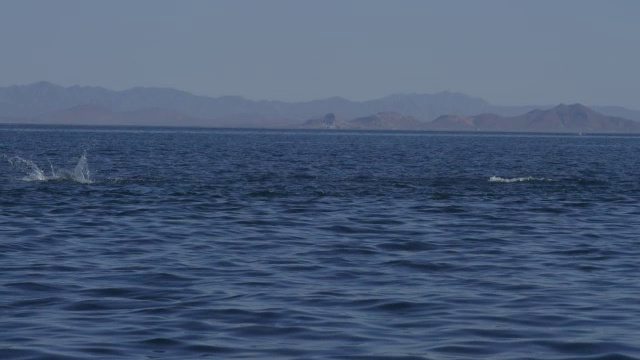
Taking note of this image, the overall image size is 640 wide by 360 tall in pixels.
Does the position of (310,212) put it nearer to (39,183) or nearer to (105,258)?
(105,258)

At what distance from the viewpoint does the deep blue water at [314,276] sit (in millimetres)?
14086

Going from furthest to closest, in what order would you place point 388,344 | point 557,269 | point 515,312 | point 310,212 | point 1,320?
point 310,212
point 557,269
point 515,312
point 1,320
point 388,344

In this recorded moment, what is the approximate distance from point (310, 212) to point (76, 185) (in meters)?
12.5

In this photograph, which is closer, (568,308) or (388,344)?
(388,344)

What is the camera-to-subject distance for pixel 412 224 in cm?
2862

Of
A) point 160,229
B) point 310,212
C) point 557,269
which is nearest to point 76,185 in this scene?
point 310,212

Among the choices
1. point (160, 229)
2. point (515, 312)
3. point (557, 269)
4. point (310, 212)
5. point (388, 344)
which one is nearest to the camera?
point (388, 344)

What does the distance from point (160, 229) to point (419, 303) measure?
11032mm

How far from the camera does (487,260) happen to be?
21.6 metres

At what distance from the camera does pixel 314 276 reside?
19.3 metres

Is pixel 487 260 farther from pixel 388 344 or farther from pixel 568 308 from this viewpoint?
pixel 388 344

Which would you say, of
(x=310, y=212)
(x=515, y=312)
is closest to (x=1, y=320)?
(x=515, y=312)

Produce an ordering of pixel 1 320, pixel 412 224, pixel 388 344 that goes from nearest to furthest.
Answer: pixel 388 344
pixel 1 320
pixel 412 224

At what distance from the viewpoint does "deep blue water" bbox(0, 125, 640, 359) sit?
14.1m
